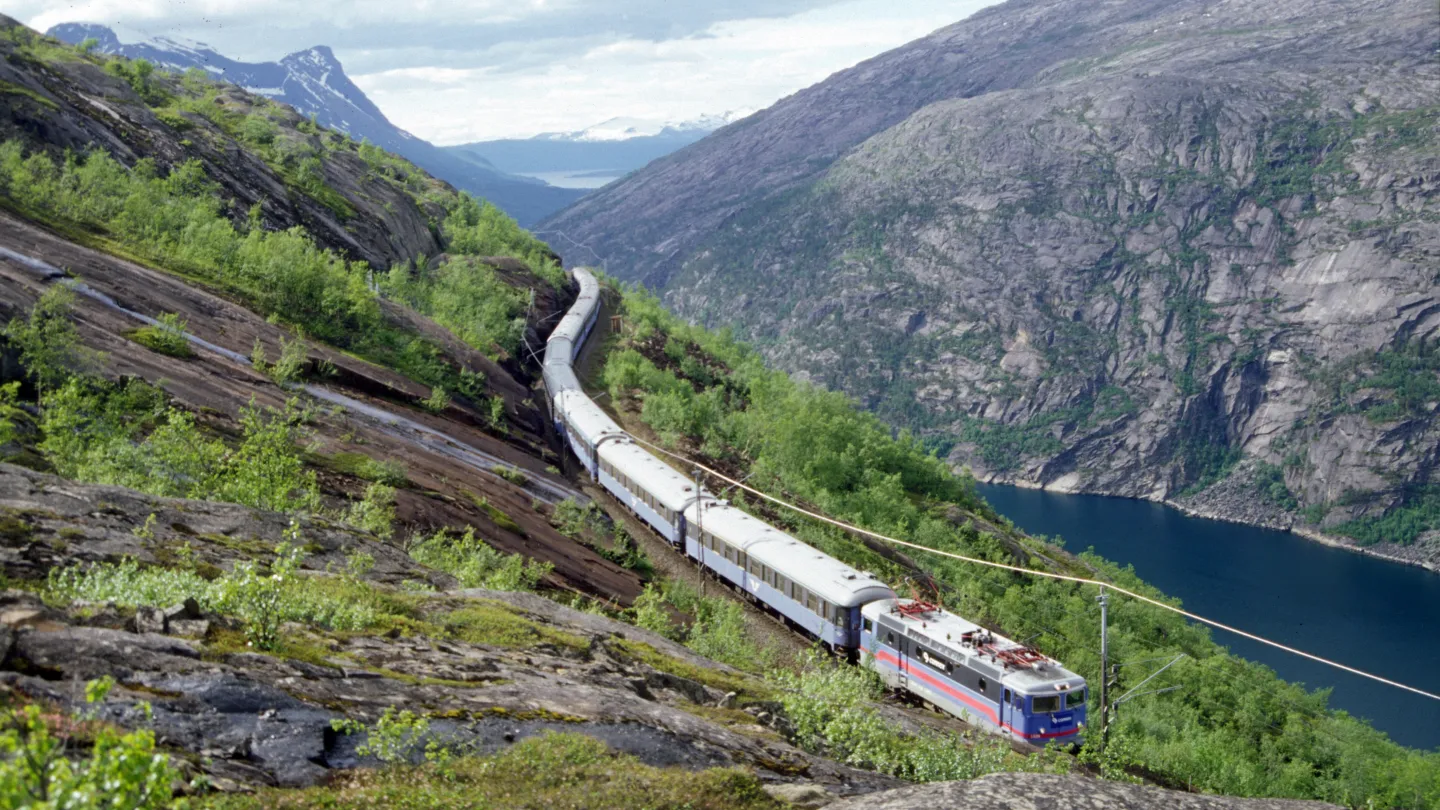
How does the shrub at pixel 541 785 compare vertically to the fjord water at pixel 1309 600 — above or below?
above

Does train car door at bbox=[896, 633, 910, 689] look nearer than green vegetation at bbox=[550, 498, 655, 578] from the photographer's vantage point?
Yes

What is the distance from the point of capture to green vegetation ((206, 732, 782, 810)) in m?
8.86

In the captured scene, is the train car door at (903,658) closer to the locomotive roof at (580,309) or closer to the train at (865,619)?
the train at (865,619)

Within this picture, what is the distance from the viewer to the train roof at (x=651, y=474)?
43875 millimetres

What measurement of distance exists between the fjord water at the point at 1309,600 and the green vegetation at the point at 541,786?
10762 centimetres

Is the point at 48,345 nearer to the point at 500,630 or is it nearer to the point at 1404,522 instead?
the point at 500,630

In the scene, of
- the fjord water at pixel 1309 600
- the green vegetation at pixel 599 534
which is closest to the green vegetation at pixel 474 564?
the green vegetation at pixel 599 534

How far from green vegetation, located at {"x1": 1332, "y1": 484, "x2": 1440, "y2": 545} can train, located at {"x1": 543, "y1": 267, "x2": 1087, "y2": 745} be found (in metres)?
194

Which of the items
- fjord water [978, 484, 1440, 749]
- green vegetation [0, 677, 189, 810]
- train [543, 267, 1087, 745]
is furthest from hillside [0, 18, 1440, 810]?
fjord water [978, 484, 1440, 749]

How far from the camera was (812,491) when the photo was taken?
2443 inches

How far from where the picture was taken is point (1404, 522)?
623ft

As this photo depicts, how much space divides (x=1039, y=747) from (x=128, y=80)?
239 feet

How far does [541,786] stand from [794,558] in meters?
26.6

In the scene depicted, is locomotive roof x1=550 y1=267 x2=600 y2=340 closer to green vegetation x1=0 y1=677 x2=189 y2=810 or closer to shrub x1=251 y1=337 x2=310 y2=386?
shrub x1=251 y1=337 x2=310 y2=386
